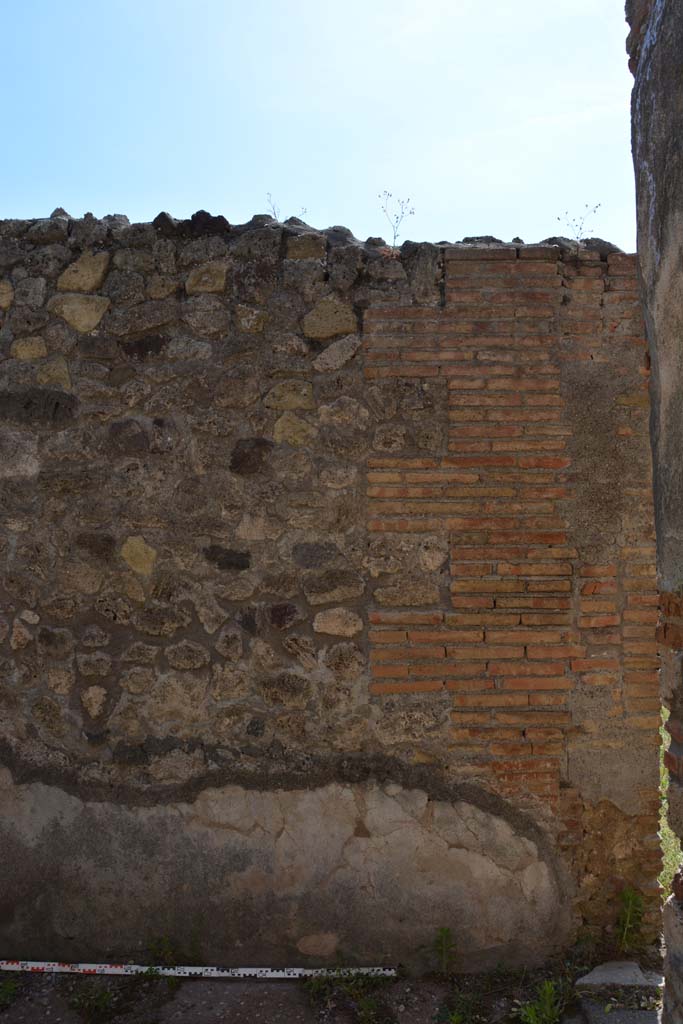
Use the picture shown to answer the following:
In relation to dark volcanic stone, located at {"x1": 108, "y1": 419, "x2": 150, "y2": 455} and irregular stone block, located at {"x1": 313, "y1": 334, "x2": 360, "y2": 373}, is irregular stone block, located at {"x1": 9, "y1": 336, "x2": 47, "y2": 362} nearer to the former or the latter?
dark volcanic stone, located at {"x1": 108, "y1": 419, "x2": 150, "y2": 455}

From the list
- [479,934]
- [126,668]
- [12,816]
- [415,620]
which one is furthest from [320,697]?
[12,816]

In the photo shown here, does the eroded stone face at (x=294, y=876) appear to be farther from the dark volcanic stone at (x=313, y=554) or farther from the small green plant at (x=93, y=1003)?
the dark volcanic stone at (x=313, y=554)

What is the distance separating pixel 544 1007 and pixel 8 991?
1.93 m

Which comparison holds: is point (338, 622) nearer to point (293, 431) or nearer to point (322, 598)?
point (322, 598)

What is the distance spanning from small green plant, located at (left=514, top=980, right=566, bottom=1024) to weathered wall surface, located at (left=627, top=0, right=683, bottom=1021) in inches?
54.1

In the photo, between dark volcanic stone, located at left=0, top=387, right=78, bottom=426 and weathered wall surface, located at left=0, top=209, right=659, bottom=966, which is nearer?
weathered wall surface, located at left=0, top=209, right=659, bottom=966

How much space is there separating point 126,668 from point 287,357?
54.5 inches

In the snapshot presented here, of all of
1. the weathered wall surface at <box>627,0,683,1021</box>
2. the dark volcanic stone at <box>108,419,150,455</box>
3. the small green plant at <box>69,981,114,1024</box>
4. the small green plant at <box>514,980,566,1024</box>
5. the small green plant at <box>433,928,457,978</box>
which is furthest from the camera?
the dark volcanic stone at <box>108,419,150,455</box>

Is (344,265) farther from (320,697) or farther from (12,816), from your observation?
(12,816)

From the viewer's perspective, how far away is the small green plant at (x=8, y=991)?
332 cm

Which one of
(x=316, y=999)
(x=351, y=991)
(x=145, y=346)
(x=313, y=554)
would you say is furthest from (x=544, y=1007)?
(x=145, y=346)

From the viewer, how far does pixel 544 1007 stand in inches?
125

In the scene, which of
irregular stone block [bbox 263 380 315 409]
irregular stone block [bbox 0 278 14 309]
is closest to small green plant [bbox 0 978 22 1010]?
irregular stone block [bbox 263 380 315 409]

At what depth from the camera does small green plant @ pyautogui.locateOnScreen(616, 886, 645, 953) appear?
11.4ft
